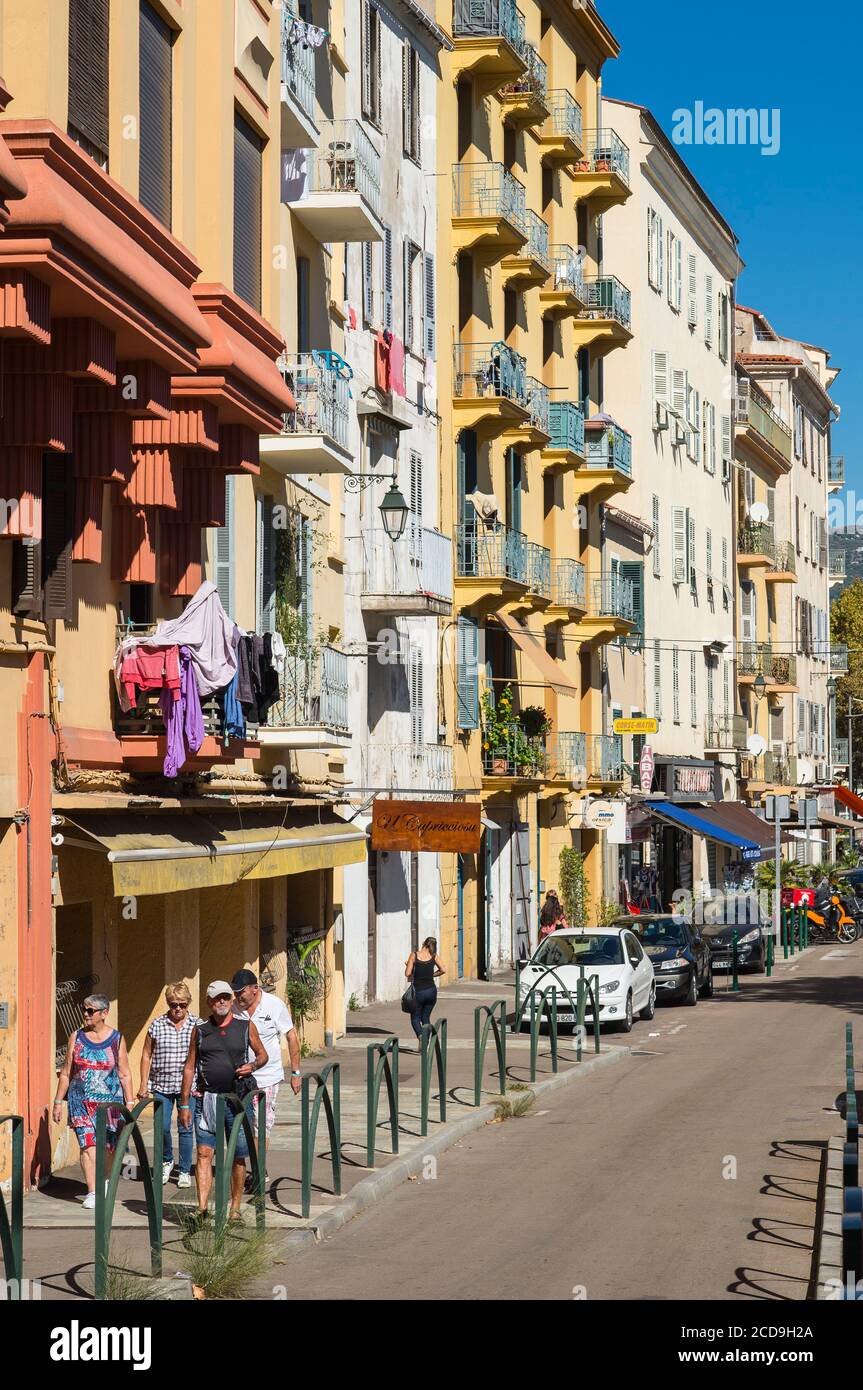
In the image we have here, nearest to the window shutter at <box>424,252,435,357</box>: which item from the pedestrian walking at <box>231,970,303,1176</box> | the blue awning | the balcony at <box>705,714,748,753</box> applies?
the blue awning

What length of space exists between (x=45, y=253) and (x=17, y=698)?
372cm

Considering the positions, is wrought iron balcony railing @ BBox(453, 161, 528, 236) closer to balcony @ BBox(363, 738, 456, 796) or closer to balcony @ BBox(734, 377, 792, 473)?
balcony @ BBox(363, 738, 456, 796)

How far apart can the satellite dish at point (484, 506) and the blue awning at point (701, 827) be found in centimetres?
1460

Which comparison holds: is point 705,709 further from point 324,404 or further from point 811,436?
point 324,404

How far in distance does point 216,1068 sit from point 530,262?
3109 cm

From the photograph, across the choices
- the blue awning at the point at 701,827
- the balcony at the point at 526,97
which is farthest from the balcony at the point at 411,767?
the blue awning at the point at 701,827

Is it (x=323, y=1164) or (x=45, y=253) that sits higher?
(x=45, y=253)

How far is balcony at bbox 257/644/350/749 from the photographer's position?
944 inches

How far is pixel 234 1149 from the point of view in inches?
507

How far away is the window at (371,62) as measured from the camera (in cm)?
3331

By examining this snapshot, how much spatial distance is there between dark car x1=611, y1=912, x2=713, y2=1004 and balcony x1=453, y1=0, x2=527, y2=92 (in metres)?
16.5
